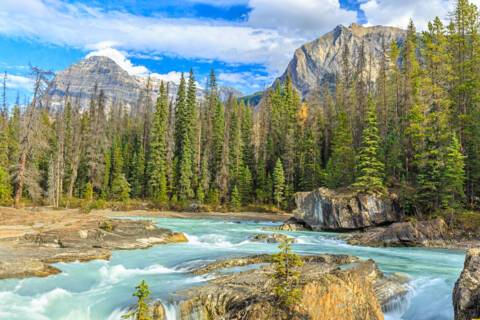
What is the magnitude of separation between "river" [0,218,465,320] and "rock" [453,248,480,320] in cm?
335

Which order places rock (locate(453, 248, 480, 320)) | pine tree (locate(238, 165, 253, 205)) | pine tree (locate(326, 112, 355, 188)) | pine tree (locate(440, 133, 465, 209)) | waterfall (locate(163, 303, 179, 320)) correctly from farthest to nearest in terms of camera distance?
1. pine tree (locate(238, 165, 253, 205))
2. pine tree (locate(326, 112, 355, 188))
3. pine tree (locate(440, 133, 465, 209))
4. waterfall (locate(163, 303, 179, 320))
5. rock (locate(453, 248, 480, 320))

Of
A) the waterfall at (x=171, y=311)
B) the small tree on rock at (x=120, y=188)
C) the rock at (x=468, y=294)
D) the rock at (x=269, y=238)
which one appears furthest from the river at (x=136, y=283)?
the small tree on rock at (x=120, y=188)

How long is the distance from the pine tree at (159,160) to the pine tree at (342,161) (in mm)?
25626

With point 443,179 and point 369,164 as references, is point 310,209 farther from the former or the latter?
point 443,179

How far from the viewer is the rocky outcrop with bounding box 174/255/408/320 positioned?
964 centimetres

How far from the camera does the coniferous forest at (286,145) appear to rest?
36875 mm

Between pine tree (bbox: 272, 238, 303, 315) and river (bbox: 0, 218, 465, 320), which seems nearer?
pine tree (bbox: 272, 238, 303, 315)

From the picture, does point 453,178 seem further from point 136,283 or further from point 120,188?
point 120,188

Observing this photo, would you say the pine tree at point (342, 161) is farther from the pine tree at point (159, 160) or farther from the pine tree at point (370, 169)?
the pine tree at point (159, 160)

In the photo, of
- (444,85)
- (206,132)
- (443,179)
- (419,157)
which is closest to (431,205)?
(443,179)

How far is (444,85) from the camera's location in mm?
41250

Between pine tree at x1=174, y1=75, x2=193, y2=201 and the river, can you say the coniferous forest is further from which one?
the river

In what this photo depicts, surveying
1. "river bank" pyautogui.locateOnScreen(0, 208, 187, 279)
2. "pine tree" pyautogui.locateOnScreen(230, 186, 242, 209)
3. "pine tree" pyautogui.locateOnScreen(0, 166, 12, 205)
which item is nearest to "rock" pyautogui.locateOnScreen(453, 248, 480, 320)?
"river bank" pyautogui.locateOnScreen(0, 208, 187, 279)

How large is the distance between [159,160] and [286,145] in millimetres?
20933
